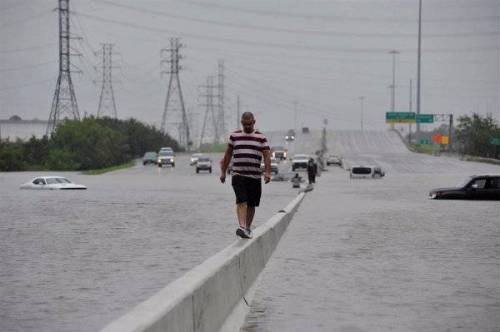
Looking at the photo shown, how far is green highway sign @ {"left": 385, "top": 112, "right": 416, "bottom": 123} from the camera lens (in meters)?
161

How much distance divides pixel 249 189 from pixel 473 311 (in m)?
4.56

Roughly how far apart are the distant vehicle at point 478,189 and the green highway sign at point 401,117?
123 meters

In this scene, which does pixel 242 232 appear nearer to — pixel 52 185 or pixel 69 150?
pixel 52 185

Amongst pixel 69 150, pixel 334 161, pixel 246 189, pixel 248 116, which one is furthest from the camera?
pixel 334 161

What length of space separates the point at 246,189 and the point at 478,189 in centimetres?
2613

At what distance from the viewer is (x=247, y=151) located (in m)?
13.2

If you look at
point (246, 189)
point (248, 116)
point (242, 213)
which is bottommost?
point (242, 213)

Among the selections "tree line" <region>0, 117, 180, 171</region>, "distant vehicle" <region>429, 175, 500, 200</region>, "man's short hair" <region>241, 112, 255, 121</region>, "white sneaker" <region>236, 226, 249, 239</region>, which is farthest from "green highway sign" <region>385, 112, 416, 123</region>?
"white sneaker" <region>236, 226, 249, 239</region>

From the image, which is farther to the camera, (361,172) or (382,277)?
(361,172)

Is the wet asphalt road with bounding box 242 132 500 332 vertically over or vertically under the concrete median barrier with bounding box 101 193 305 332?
under

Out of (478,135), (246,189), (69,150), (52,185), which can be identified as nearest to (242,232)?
(246,189)

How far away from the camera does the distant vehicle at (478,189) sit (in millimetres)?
37875

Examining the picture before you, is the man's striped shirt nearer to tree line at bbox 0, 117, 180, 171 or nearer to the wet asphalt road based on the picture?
the wet asphalt road

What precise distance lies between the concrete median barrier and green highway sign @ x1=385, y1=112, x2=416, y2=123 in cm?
14963
